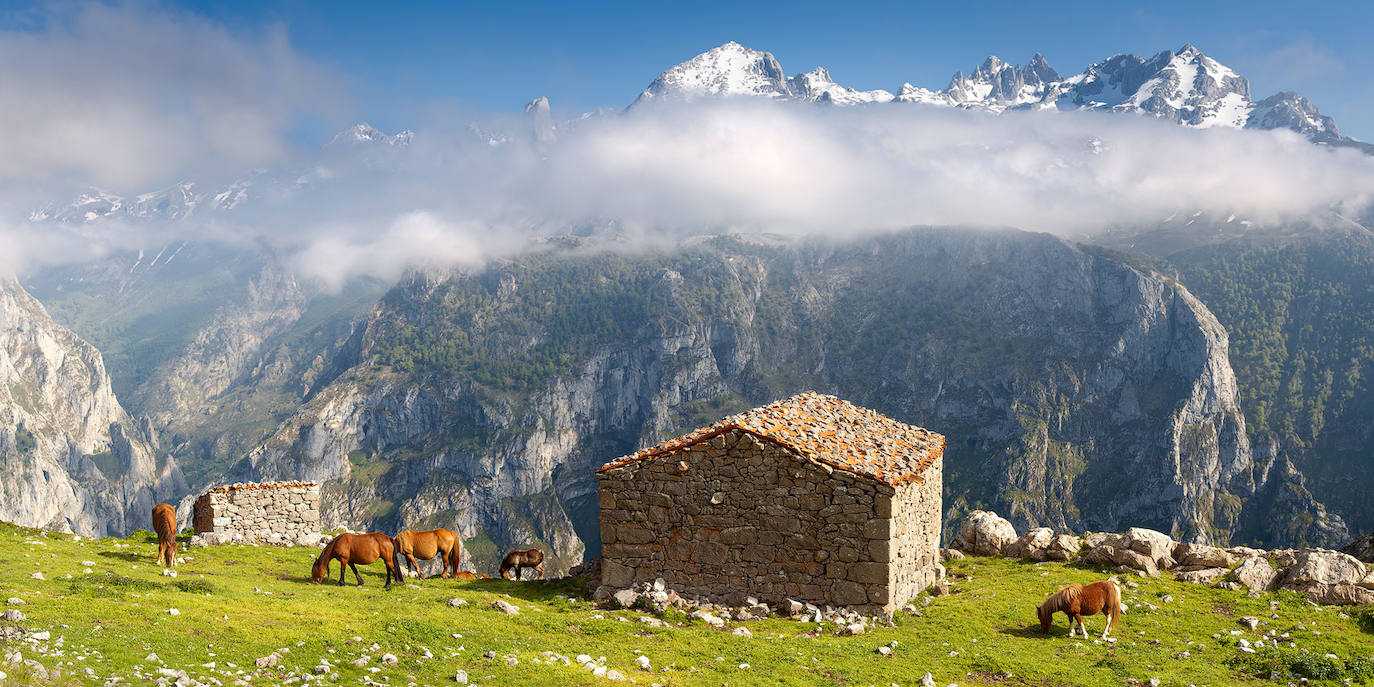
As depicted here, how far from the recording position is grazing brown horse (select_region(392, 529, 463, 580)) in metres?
25.1

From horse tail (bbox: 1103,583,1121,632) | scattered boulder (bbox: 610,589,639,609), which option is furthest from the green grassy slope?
scattered boulder (bbox: 610,589,639,609)

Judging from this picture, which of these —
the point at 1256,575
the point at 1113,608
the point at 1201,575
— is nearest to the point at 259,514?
the point at 1113,608

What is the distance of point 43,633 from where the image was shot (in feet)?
42.2

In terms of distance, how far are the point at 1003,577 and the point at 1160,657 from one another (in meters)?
9.14

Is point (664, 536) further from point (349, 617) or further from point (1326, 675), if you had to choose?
point (1326, 675)

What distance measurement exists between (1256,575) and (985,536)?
31.7 ft

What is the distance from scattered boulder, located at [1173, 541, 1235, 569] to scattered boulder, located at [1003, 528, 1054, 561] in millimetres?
4118

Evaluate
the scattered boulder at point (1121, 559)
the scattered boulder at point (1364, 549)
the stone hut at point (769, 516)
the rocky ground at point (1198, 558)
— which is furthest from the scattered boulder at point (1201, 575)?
the stone hut at point (769, 516)

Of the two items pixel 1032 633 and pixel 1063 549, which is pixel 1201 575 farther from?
pixel 1032 633

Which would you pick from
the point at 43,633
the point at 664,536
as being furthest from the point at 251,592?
the point at 664,536

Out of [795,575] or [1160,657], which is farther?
[795,575]

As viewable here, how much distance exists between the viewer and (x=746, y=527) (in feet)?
72.9

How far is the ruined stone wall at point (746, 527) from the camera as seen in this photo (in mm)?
21250

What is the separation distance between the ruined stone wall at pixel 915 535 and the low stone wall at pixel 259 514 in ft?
68.5
